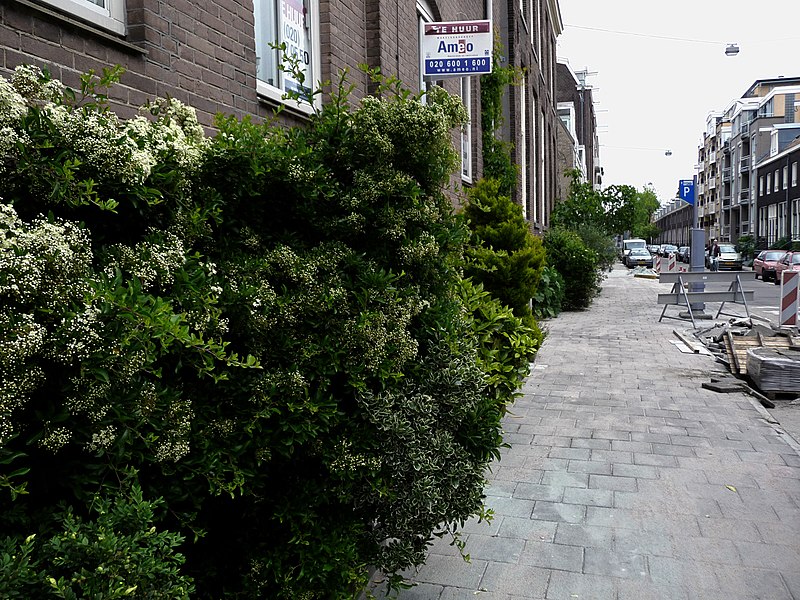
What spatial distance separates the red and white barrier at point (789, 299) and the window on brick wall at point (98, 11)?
34.6 feet

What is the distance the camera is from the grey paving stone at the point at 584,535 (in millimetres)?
4113

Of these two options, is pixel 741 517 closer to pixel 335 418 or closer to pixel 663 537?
pixel 663 537

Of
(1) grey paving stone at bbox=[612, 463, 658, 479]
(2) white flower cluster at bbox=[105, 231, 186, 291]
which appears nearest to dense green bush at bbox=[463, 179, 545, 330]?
(1) grey paving stone at bbox=[612, 463, 658, 479]

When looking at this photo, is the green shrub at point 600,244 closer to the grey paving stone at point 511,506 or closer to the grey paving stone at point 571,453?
the grey paving stone at point 571,453

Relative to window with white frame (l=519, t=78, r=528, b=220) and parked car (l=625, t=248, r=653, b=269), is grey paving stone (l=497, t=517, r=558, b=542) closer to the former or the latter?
window with white frame (l=519, t=78, r=528, b=220)

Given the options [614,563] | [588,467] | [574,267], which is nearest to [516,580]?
[614,563]

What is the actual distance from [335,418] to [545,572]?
5.80 ft

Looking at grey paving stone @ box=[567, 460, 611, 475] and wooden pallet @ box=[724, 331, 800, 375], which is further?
wooden pallet @ box=[724, 331, 800, 375]

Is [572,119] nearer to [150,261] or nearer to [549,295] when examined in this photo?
[549,295]

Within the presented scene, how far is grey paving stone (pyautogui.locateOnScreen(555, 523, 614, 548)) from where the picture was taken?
4113 millimetres

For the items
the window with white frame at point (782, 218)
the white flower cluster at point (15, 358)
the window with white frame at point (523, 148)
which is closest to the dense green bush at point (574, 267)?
the window with white frame at point (523, 148)

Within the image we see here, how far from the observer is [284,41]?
587cm

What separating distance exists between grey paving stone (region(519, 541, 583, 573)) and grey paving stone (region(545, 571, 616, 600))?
7 cm

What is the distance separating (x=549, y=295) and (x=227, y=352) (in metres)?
14.5
